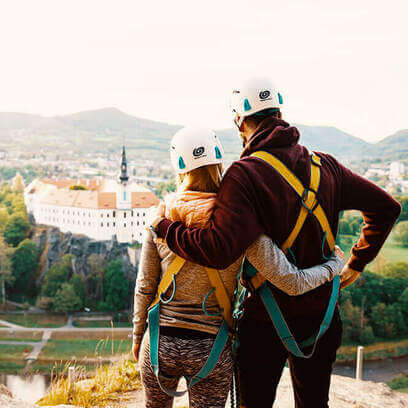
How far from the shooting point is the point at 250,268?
1087 millimetres

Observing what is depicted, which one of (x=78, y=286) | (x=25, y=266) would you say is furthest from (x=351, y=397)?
(x=25, y=266)

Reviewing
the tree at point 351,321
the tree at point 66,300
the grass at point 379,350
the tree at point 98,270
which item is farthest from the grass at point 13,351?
the tree at point 351,321

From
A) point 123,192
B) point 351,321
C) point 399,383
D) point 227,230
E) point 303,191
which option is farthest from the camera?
point 123,192

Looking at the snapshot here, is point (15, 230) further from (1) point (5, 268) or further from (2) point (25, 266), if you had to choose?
(1) point (5, 268)

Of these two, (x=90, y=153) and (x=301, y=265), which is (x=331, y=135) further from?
(x=301, y=265)

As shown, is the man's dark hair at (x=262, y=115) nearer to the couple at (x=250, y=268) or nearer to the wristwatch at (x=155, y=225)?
the couple at (x=250, y=268)

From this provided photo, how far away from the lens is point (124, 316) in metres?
26.2

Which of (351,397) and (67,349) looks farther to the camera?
(67,349)

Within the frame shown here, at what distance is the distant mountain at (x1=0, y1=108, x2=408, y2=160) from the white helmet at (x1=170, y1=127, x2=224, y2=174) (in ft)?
175

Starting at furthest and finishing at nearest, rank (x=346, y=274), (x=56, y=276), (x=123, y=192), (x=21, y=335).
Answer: (x=123, y=192), (x=56, y=276), (x=21, y=335), (x=346, y=274)

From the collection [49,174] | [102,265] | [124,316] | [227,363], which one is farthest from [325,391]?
[49,174]

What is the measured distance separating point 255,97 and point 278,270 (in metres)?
0.42

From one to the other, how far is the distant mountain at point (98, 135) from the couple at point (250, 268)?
175ft

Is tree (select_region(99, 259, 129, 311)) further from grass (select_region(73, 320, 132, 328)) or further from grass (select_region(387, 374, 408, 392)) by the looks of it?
grass (select_region(387, 374, 408, 392))
